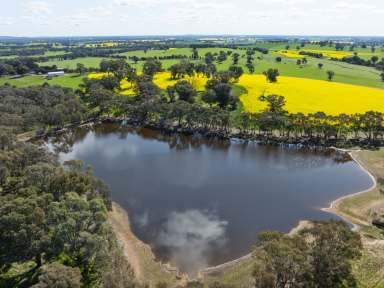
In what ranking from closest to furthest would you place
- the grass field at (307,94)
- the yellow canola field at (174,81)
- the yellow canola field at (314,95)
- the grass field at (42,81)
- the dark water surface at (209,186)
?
the dark water surface at (209,186) → the yellow canola field at (314,95) → the grass field at (307,94) → the yellow canola field at (174,81) → the grass field at (42,81)

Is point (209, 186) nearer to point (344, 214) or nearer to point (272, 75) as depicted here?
point (344, 214)

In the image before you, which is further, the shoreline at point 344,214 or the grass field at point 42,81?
the grass field at point 42,81

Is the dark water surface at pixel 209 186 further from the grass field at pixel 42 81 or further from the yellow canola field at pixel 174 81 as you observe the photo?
the grass field at pixel 42 81

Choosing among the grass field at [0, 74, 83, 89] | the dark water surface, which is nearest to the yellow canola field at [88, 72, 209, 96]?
the grass field at [0, 74, 83, 89]

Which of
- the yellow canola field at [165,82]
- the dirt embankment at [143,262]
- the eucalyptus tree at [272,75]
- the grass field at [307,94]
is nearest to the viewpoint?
the dirt embankment at [143,262]

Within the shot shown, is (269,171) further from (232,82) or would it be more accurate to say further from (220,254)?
(232,82)

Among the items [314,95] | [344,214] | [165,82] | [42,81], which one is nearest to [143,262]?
[344,214]

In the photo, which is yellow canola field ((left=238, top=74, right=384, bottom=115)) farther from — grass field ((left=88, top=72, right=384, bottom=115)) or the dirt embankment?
the dirt embankment

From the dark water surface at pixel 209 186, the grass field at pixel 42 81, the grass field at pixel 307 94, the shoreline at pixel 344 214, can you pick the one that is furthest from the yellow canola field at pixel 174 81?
the shoreline at pixel 344 214
